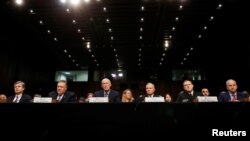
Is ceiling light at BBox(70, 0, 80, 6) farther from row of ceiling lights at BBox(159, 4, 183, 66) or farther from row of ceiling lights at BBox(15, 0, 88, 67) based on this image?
row of ceiling lights at BBox(159, 4, 183, 66)

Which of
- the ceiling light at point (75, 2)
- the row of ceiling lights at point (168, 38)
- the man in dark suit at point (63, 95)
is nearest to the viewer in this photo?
the man in dark suit at point (63, 95)

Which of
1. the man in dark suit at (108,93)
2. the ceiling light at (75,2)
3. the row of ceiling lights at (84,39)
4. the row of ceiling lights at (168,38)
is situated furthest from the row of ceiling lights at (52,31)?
the man in dark suit at (108,93)

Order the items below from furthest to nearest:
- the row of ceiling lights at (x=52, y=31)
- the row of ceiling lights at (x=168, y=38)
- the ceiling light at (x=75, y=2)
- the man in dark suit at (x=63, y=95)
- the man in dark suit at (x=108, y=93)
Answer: the row of ceiling lights at (x=168, y=38) < the row of ceiling lights at (x=52, y=31) < the ceiling light at (x=75, y=2) < the man in dark suit at (x=108, y=93) < the man in dark suit at (x=63, y=95)

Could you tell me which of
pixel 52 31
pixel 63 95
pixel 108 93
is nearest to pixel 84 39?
pixel 52 31

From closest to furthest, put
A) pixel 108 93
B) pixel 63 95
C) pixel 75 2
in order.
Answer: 1. pixel 63 95
2. pixel 108 93
3. pixel 75 2

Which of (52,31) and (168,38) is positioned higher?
(52,31)

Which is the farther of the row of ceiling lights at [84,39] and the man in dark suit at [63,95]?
the row of ceiling lights at [84,39]

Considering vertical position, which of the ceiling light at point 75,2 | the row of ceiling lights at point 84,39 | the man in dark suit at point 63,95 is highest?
the ceiling light at point 75,2

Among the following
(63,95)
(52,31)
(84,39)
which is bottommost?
(63,95)

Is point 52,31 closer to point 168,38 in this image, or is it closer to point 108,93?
point 168,38

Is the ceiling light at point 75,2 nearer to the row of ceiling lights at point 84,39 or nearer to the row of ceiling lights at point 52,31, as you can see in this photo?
the row of ceiling lights at point 84,39

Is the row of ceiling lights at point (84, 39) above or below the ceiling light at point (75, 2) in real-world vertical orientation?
below

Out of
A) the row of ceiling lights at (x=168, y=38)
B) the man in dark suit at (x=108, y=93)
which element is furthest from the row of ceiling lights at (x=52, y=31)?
the man in dark suit at (x=108, y=93)

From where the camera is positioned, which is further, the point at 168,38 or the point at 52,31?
the point at 168,38
